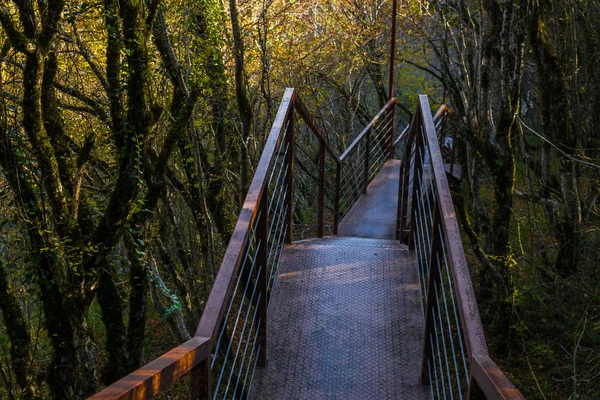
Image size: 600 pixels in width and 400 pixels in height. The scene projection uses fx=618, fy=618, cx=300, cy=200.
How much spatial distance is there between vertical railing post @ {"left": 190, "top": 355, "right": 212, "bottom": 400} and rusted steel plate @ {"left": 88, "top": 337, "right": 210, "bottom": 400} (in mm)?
45

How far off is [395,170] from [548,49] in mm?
3400

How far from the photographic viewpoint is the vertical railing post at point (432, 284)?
10.2 ft

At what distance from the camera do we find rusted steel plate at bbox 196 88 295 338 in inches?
83.6

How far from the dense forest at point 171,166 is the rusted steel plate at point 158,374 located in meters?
4.29

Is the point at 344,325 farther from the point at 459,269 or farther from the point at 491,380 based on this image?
the point at 491,380

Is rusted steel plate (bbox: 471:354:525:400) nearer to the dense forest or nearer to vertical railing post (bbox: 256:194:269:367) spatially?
vertical railing post (bbox: 256:194:269:367)

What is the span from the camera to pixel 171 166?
35.5ft

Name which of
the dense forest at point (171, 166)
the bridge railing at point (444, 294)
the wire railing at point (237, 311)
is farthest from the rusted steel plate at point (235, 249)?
the dense forest at point (171, 166)

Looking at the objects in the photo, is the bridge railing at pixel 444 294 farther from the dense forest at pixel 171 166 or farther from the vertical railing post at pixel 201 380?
the dense forest at pixel 171 166

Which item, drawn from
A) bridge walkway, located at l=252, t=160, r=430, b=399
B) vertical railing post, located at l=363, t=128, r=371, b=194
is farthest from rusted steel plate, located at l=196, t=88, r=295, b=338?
vertical railing post, located at l=363, t=128, r=371, b=194

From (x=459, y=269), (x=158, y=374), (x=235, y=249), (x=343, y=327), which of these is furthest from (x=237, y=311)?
(x=158, y=374)

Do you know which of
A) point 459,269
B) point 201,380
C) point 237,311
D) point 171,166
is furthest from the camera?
point 171,166

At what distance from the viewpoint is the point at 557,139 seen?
8477mm

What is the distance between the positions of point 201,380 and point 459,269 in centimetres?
104
